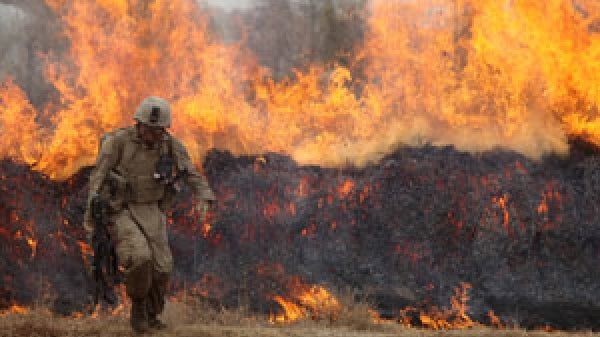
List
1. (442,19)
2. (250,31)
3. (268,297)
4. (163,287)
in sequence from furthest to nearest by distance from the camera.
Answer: (250,31) < (442,19) < (268,297) < (163,287)

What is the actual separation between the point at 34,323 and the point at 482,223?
827cm

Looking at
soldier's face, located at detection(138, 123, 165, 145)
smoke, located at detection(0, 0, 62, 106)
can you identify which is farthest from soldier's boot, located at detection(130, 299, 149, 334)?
smoke, located at detection(0, 0, 62, 106)

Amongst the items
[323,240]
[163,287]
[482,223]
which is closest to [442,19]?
[482,223]

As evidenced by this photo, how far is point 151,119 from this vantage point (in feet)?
21.4

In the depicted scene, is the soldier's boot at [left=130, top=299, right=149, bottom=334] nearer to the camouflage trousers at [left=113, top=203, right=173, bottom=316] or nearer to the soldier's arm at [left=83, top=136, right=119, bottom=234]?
the camouflage trousers at [left=113, top=203, right=173, bottom=316]

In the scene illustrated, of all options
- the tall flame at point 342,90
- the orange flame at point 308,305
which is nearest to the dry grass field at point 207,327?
the orange flame at point 308,305

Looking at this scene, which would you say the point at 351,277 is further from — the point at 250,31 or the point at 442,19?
the point at 250,31

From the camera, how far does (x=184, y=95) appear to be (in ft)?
44.9

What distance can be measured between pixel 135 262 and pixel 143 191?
780 mm

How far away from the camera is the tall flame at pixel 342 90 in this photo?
12.8 meters

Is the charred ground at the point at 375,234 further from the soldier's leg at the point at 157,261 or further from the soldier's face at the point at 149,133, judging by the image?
the soldier's face at the point at 149,133

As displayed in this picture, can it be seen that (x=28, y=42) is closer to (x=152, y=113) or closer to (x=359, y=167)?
(x=359, y=167)

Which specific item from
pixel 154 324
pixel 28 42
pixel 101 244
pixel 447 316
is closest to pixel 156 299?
pixel 154 324

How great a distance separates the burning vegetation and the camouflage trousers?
3712mm
